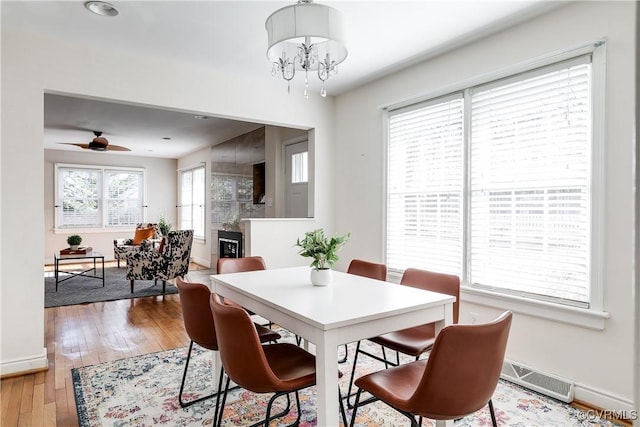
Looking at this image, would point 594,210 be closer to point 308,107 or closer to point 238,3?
point 238,3

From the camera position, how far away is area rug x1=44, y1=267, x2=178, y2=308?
5102 mm

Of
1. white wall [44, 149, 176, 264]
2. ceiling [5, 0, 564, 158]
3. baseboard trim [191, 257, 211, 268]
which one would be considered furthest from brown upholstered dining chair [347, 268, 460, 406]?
white wall [44, 149, 176, 264]

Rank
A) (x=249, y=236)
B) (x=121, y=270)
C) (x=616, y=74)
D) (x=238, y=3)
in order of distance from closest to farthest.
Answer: (x=616, y=74) → (x=238, y=3) → (x=249, y=236) → (x=121, y=270)

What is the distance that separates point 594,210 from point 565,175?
0.29 metres

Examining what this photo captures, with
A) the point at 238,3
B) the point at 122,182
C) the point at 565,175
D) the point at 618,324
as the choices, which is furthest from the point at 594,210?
the point at 122,182

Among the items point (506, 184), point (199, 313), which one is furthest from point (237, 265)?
point (506, 184)

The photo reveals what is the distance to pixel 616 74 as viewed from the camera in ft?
7.31

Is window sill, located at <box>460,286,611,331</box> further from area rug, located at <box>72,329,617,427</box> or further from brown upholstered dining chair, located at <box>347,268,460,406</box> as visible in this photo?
brown upholstered dining chair, located at <box>347,268,460,406</box>

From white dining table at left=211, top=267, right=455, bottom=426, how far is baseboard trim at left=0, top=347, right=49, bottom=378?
162 centimetres

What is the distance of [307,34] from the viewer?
1.89 metres

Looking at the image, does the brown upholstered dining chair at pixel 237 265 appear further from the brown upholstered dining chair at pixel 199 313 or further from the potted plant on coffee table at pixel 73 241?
the potted plant on coffee table at pixel 73 241

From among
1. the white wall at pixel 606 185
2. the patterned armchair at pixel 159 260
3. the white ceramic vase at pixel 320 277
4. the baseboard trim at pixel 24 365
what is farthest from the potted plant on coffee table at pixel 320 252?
the patterned armchair at pixel 159 260

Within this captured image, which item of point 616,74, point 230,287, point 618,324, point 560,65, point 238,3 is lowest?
point 618,324

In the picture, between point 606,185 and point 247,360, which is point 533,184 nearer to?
point 606,185
